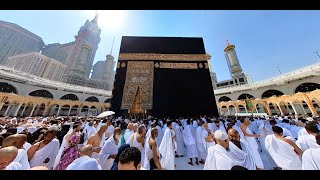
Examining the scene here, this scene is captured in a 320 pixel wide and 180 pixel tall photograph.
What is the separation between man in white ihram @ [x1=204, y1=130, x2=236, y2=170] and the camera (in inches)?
58.3

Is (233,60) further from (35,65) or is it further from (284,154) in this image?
(35,65)

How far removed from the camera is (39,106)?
2280 centimetres

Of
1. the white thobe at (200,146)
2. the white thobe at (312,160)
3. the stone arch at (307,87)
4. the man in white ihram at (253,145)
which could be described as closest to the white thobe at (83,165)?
the white thobe at (312,160)

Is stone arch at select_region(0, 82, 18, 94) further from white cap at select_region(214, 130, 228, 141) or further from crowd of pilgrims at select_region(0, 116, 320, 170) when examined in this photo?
white cap at select_region(214, 130, 228, 141)

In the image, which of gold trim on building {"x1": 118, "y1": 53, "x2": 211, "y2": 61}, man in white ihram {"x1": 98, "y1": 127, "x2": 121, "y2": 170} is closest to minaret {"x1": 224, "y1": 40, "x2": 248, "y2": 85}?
gold trim on building {"x1": 118, "y1": 53, "x2": 211, "y2": 61}

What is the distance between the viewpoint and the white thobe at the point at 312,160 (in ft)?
4.46

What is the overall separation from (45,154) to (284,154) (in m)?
3.35

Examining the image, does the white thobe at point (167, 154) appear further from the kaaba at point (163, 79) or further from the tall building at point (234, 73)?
the tall building at point (234, 73)

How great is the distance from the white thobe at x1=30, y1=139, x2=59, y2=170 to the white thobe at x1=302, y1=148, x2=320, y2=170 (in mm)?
3081
